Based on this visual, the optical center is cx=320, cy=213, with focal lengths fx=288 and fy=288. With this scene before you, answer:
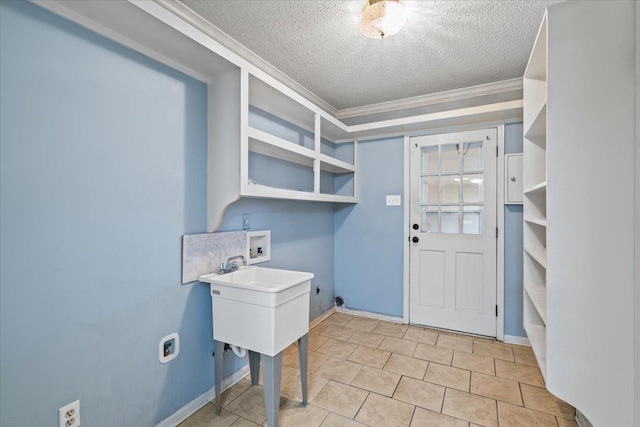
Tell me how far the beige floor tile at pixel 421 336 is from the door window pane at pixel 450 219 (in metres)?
1.05

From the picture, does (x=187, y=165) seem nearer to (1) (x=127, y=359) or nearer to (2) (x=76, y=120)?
(2) (x=76, y=120)

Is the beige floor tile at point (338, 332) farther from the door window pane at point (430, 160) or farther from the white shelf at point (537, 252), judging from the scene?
the door window pane at point (430, 160)

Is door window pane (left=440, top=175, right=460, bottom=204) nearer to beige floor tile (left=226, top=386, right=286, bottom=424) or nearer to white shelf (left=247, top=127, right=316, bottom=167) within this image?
white shelf (left=247, top=127, right=316, bottom=167)

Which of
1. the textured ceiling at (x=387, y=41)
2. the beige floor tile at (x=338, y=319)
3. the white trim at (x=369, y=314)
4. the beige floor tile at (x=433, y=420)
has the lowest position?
the beige floor tile at (x=433, y=420)

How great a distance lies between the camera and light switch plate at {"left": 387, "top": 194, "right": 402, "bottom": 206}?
3.18 m

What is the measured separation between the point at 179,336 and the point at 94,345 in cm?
46

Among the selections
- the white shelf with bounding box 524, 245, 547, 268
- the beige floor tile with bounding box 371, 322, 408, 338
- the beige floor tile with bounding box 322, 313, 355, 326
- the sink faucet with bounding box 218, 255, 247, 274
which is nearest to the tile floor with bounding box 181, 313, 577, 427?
the beige floor tile with bounding box 371, 322, 408, 338

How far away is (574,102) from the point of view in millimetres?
1208

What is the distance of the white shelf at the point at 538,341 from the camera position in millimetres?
1593

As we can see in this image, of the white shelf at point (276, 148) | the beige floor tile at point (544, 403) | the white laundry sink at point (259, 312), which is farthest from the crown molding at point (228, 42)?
the beige floor tile at point (544, 403)

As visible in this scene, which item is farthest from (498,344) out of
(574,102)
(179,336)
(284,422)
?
(179,336)

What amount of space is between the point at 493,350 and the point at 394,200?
167cm

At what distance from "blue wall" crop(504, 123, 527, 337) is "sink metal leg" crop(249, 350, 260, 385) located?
2.32 m

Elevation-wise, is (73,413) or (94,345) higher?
(94,345)
